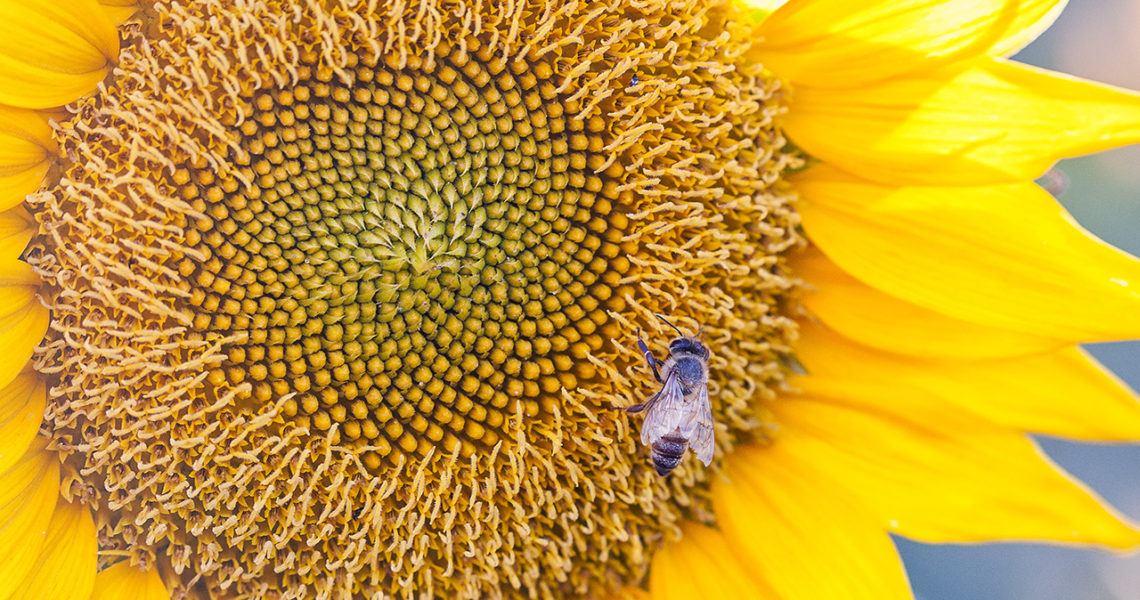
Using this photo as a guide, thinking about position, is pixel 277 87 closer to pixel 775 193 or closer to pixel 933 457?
pixel 775 193

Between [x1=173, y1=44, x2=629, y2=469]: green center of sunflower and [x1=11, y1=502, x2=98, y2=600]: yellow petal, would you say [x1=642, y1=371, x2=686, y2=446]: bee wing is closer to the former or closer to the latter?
[x1=173, y1=44, x2=629, y2=469]: green center of sunflower

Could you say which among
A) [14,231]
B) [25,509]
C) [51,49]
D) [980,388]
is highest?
[51,49]

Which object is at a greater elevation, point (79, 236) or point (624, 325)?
point (79, 236)

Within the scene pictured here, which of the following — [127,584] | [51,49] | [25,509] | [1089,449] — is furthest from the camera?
[1089,449]

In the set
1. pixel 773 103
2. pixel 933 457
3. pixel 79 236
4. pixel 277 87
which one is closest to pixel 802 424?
pixel 933 457

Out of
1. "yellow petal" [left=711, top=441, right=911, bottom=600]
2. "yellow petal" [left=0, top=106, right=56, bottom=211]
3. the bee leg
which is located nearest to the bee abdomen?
the bee leg

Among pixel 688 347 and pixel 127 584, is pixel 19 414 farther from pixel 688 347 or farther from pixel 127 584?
pixel 688 347

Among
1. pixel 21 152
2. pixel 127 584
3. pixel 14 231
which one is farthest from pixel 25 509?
pixel 21 152

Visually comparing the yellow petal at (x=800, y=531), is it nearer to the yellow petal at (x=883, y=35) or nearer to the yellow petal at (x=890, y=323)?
the yellow petal at (x=890, y=323)
